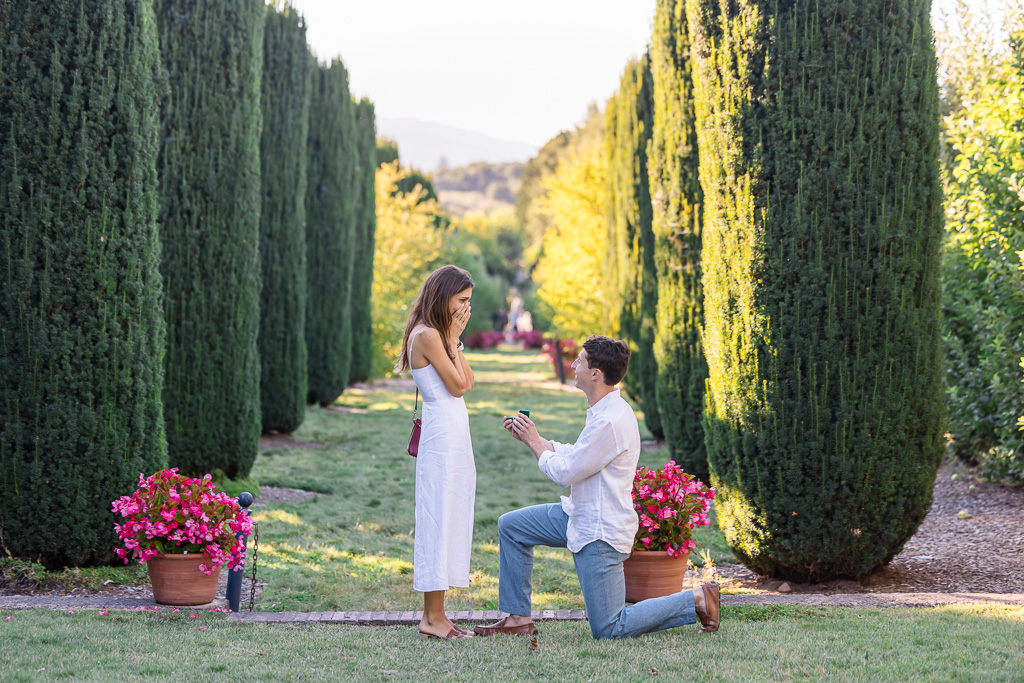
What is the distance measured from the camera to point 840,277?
5258 mm

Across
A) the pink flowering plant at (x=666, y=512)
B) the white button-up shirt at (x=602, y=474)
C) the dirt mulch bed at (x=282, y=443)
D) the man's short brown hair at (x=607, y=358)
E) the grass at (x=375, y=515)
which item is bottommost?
the dirt mulch bed at (x=282, y=443)

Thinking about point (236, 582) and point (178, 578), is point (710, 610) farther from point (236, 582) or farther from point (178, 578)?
point (178, 578)

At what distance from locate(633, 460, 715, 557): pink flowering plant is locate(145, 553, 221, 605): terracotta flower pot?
2.58 metres

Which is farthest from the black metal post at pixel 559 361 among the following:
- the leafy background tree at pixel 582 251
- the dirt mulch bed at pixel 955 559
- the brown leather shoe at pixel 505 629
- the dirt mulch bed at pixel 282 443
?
the brown leather shoe at pixel 505 629

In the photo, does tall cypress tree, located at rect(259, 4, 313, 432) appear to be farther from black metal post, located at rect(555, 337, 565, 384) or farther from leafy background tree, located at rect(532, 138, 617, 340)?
black metal post, located at rect(555, 337, 565, 384)

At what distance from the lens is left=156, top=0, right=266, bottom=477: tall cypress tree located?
9008 mm

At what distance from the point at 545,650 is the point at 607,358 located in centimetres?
143

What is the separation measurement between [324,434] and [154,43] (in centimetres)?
903

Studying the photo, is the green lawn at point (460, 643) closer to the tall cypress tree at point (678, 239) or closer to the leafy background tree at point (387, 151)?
the tall cypress tree at point (678, 239)

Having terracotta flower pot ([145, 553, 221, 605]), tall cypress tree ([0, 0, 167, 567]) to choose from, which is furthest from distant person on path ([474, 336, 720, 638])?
tall cypress tree ([0, 0, 167, 567])

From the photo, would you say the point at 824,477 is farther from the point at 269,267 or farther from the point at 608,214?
the point at 608,214

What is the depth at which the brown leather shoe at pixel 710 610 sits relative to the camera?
4.27 metres

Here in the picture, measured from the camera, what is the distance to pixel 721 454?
5777 millimetres

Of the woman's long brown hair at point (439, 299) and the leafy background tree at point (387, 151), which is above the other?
the leafy background tree at point (387, 151)
